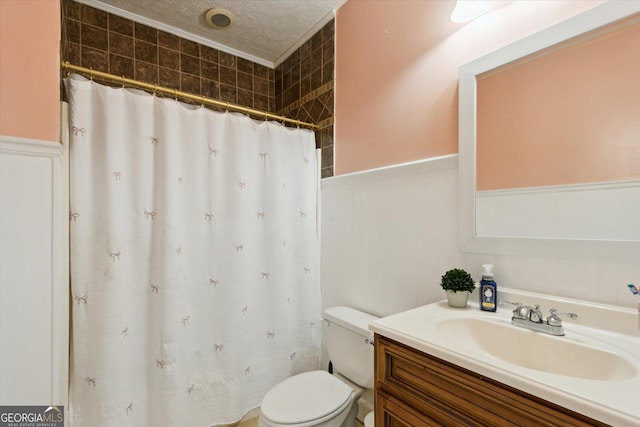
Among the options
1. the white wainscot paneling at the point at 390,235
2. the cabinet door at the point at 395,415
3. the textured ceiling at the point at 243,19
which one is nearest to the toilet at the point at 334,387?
the white wainscot paneling at the point at 390,235

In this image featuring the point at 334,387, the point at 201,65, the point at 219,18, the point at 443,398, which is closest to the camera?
the point at 443,398

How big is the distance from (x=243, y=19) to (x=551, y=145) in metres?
1.94

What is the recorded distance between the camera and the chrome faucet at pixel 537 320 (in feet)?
2.80

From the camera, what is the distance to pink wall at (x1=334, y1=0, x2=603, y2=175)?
1.12m

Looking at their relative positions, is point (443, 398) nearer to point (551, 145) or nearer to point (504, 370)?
point (504, 370)

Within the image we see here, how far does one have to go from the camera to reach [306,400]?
1307 millimetres

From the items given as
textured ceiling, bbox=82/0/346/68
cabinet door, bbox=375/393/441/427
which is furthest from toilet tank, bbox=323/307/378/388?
textured ceiling, bbox=82/0/346/68

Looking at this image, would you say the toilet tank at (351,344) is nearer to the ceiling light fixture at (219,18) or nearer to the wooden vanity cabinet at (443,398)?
the wooden vanity cabinet at (443,398)

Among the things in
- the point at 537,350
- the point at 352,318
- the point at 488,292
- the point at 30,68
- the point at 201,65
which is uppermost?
the point at 201,65

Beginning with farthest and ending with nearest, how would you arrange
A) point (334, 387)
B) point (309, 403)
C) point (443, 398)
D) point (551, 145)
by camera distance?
1. point (334, 387)
2. point (309, 403)
3. point (551, 145)
4. point (443, 398)

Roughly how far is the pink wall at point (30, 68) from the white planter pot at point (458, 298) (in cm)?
161

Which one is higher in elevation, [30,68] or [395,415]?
[30,68]

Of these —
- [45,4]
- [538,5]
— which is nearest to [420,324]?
[538,5]

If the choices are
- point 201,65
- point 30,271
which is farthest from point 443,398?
point 201,65
